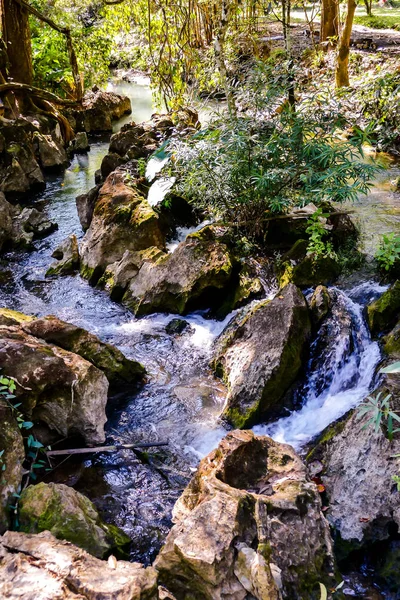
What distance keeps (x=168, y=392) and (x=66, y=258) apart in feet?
12.7

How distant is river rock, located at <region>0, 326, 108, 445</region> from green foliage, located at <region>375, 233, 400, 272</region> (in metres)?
3.51

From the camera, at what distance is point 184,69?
7961 mm

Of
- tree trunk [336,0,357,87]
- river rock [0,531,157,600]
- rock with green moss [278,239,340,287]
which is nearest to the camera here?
river rock [0,531,157,600]

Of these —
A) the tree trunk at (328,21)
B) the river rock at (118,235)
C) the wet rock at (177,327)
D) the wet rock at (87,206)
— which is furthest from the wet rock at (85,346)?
the tree trunk at (328,21)

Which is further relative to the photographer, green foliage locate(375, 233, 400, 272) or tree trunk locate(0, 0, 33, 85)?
tree trunk locate(0, 0, 33, 85)

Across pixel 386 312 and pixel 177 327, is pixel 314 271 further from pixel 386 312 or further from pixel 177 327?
pixel 177 327

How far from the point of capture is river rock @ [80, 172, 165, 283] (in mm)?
7980

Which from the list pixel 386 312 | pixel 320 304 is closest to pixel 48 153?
pixel 320 304

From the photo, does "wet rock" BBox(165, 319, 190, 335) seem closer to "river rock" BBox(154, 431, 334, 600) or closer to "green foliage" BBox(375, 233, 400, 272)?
"green foliage" BBox(375, 233, 400, 272)

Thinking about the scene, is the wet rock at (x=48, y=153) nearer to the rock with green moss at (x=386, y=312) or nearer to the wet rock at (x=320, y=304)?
the wet rock at (x=320, y=304)

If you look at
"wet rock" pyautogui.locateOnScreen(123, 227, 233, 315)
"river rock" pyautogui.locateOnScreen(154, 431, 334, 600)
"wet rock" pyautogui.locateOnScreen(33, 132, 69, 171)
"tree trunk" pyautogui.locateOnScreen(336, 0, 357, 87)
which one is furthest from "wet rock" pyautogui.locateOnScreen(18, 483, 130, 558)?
"tree trunk" pyautogui.locateOnScreen(336, 0, 357, 87)

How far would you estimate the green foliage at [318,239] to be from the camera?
6207mm

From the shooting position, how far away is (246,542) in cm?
295

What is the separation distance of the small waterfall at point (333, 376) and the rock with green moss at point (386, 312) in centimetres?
12
